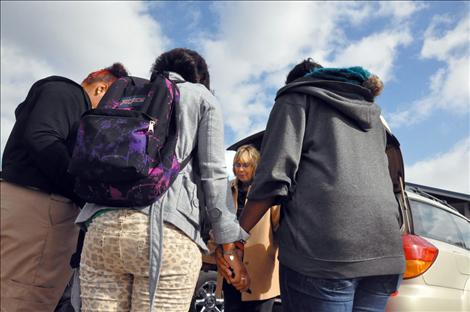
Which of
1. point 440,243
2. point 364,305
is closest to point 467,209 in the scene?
point 440,243

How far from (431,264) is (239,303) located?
4.71ft

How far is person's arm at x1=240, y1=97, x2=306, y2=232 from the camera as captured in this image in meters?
1.69

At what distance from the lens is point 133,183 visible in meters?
1.54

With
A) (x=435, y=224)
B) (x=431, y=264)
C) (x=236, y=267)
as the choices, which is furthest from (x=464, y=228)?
(x=236, y=267)

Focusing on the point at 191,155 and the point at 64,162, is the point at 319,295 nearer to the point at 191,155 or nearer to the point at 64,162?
the point at 191,155

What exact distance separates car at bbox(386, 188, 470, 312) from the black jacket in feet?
7.19

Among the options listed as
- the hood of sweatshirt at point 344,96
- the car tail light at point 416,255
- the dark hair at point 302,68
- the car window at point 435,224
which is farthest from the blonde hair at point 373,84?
the car window at point 435,224

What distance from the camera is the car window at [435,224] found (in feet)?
10.8

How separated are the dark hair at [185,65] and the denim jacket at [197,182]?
0.50 ft

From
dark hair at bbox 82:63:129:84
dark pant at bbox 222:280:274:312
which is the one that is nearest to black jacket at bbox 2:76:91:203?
dark hair at bbox 82:63:129:84

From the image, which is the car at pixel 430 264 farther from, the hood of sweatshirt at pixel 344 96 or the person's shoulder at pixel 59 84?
the person's shoulder at pixel 59 84

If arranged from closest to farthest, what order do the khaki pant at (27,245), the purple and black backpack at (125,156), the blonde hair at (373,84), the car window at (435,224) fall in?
the purple and black backpack at (125,156), the blonde hair at (373,84), the khaki pant at (27,245), the car window at (435,224)

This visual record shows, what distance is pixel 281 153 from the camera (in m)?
1.71

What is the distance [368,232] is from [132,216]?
3.00ft
